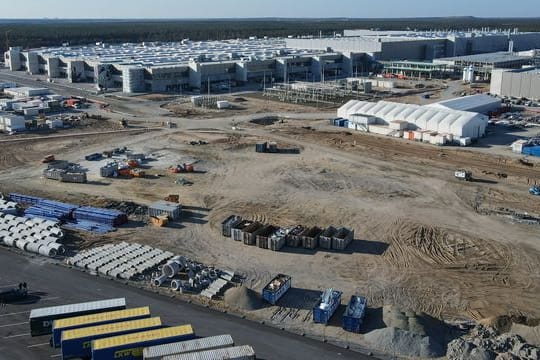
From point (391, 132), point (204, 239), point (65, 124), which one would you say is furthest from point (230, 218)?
point (65, 124)

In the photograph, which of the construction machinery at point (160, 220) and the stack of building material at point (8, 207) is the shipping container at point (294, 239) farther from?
the stack of building material at point (8, 207)

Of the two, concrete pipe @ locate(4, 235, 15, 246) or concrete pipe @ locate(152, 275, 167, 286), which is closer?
concrete pipe @ locate(152, 275, 167, 286)

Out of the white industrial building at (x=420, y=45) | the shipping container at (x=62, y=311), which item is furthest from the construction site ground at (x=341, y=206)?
the white industrial building at (x=420, y=45)

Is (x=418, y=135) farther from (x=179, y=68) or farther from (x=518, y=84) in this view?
(x=179, y=68)

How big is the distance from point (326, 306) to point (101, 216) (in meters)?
13.0

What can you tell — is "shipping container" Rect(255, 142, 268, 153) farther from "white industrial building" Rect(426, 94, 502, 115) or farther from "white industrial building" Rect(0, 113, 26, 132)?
"white industrial building" Rect(0, 113, 26, 132)

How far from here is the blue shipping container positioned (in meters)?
38.0

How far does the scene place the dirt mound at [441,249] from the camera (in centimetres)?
2248

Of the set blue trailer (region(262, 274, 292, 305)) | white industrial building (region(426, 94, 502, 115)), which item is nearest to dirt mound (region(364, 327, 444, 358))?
blue trailer (region(262, 274, 292, 305))

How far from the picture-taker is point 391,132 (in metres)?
43.9

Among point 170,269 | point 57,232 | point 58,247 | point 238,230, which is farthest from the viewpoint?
point 238,230

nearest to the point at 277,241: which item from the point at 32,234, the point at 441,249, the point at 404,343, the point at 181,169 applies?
the point at 441,249

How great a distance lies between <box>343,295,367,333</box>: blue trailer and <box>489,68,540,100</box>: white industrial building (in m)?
47.9

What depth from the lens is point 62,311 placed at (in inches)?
676
